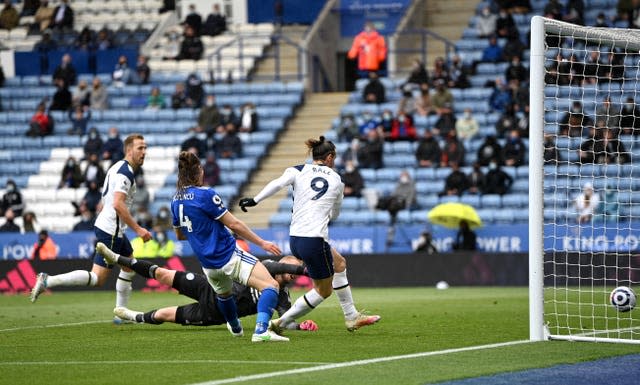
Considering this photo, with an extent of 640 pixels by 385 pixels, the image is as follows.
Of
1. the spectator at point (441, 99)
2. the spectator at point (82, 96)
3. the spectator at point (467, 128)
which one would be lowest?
the spectator at point (467, 128)

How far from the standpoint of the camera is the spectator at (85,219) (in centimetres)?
2781

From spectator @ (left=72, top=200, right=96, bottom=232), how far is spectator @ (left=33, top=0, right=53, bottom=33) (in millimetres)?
9190

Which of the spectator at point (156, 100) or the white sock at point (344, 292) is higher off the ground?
the spectator at point (156, 100)

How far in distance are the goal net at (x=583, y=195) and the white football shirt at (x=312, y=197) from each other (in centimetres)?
192

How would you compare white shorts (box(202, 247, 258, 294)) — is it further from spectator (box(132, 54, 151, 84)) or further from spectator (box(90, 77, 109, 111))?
spectator (box(132, 54, 151, 84))

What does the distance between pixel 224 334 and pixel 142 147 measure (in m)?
2.42

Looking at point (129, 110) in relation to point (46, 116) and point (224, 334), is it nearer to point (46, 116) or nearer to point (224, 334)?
point (46, 116)

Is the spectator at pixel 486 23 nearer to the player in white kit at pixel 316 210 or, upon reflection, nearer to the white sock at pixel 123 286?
Result: the white sock at pixel 123 286

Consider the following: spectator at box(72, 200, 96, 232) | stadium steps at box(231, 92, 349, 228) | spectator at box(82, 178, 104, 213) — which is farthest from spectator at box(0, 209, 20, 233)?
stadium steps at box(231, 92, 349, 228)

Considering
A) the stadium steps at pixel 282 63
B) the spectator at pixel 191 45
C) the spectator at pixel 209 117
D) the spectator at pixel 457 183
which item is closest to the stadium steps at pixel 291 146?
the stadium steps at pixel 282 63

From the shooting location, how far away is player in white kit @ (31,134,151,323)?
13852mm

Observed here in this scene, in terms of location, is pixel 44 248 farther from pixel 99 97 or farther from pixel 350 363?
→ pixel 350 363

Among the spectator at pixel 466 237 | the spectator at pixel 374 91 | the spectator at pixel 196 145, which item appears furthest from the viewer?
the spectator at pixel 374 91

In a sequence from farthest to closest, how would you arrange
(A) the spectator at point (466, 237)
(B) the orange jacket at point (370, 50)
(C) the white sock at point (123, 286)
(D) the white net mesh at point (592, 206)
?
(B) the orange jacket at point (370, 50)
(A) the spectator at point (466, 237)
(D) the white net mesh at point (592, 206)
(C) the white sock at point (123, 286)
